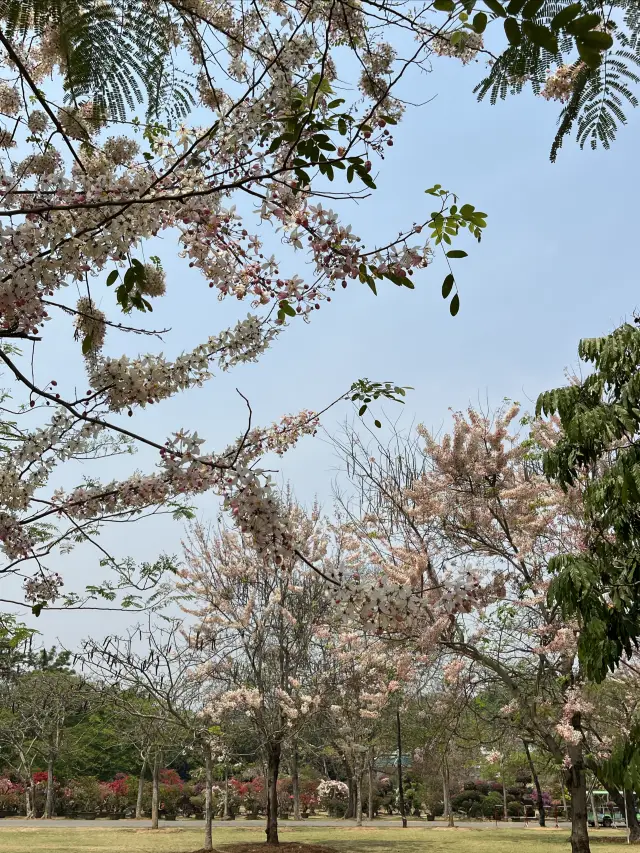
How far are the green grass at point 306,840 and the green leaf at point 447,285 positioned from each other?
44.9ft

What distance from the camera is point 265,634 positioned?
13.3 meters

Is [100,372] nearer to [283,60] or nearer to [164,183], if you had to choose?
[164,183]

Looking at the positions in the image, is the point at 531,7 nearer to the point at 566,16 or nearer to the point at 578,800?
the point at 566,16

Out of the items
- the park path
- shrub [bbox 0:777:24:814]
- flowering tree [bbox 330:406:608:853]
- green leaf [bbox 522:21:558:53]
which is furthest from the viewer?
shrub [bbox 0:777:24:814]

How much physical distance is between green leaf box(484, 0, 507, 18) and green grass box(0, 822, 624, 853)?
14.4m

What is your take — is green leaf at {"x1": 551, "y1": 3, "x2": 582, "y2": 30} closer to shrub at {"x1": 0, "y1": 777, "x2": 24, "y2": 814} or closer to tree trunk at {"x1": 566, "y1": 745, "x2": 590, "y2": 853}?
tree trunk at {"x1": 566, "y1": 745, "x2": 590, "y2": 853}

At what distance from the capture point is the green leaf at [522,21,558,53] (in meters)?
0.97

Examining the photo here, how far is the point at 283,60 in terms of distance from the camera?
225 cm

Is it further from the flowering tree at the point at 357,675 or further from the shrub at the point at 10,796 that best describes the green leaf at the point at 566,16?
the shrub at the point at 10,796

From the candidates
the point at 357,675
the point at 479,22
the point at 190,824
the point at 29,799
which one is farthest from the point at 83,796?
the point at 479,22

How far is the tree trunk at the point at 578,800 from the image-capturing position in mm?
8852

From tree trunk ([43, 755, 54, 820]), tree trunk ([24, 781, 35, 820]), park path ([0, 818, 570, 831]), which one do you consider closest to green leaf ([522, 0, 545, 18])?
park path ([0, 818, 570, 831])

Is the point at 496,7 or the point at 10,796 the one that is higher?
the point at 496,7

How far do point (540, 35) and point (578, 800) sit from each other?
34.0 ft
